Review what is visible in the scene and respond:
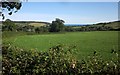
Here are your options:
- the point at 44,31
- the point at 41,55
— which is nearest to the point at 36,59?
the point at 41,55

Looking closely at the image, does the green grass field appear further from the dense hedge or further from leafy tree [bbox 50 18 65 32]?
leafy tree [bbox 50 18 65 32]

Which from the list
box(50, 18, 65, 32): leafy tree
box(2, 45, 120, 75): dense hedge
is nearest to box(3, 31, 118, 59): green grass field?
box(2, 45, 120, 75): dense hedge

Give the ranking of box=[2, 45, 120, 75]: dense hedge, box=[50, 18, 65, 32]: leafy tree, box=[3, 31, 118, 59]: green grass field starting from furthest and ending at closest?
box=[50, 18, 65, 32]: leafy tree
box=[3, 31, 118, 59]: green grass field
box=[2, 45, 120, 75]: dense hedge

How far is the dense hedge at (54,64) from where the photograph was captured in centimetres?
761

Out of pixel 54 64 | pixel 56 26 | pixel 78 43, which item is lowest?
pixel 78 43

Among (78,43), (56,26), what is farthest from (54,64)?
(56,26)

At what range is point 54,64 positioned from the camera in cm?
779

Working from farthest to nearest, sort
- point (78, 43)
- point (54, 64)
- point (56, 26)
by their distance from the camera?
point (56, 26) → point (78, 43) → point (54, 64)

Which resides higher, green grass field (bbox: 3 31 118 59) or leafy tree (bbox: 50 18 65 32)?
leafy tree (bbox: 50 18 65 32)

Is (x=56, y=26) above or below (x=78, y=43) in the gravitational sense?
above

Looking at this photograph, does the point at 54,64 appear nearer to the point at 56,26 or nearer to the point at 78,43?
the point at 78,43

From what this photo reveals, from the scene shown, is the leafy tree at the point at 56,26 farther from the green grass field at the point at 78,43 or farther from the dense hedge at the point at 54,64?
the dense hedge at the point at 54,64

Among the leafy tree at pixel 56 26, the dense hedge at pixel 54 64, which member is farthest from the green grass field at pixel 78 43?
the leafy tree at pixel 56 26

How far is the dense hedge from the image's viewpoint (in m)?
7.61
